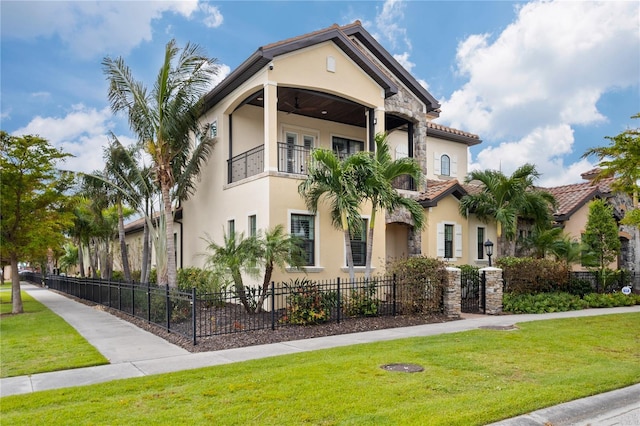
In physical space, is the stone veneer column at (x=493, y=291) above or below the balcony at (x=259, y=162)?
below

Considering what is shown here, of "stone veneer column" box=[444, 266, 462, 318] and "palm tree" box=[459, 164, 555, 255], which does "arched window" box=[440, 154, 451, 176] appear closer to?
"palm tree" box=[459, 164, 555, 255]

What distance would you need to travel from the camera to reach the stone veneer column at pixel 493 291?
14.3 m

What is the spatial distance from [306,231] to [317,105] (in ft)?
16.6

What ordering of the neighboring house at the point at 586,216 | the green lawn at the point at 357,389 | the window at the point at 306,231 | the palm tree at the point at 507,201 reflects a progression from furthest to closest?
the neighboring house at the point at 586,216 < the palm tree at the point at 507,201 < the window at the point at 306,231 < the green lawn at the point at 357,389

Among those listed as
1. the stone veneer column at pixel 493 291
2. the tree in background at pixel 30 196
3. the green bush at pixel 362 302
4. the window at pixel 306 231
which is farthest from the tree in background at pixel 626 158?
the tree in background at pixel 30 196

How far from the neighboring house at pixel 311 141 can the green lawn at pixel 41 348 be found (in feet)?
19.1

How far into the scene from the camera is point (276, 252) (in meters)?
12.3

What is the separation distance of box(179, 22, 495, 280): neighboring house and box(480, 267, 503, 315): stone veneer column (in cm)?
362

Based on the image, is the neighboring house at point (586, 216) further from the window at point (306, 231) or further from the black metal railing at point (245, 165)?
the black metal railing at point (245, 165)

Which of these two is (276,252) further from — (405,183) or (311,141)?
(405,183)

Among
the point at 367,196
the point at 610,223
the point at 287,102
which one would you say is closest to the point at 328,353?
the point at 367,196

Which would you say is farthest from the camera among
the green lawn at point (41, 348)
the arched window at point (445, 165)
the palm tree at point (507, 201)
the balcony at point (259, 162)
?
the arched window at point (445, 165)

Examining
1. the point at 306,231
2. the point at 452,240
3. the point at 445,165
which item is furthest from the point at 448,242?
the point at 306,231

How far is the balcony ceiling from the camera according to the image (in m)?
15.9
